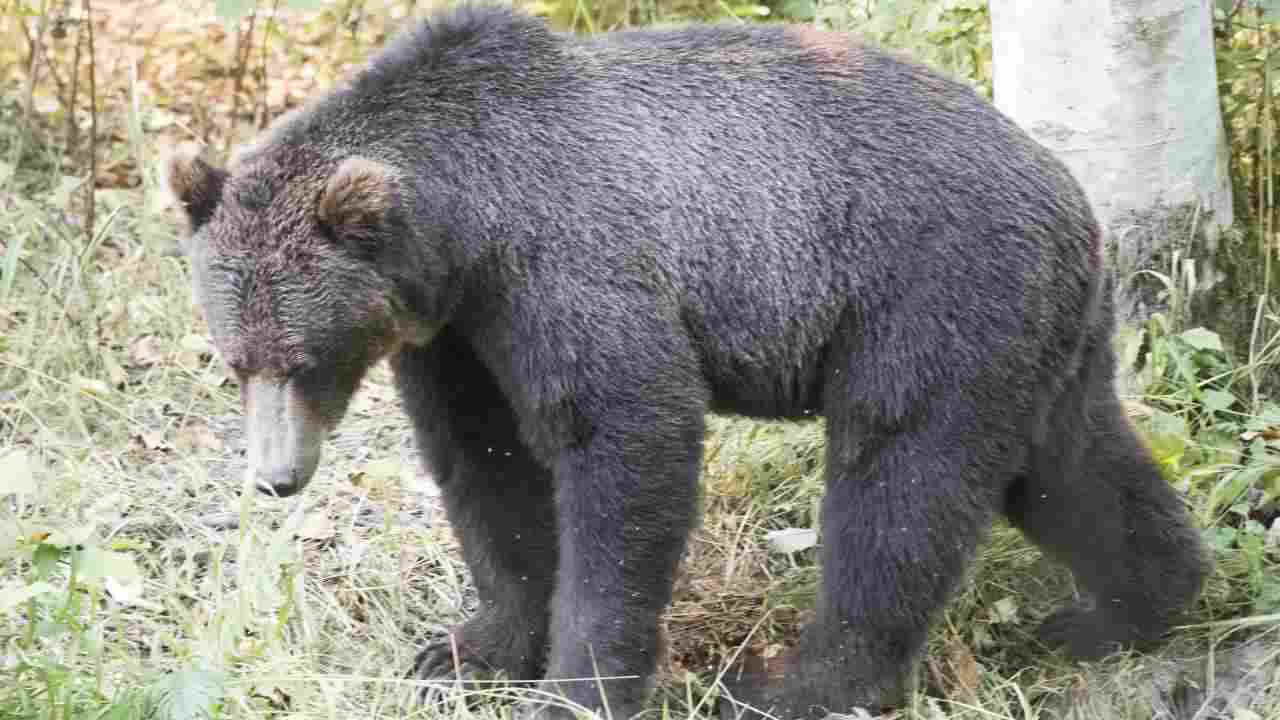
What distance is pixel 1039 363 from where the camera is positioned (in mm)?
4984

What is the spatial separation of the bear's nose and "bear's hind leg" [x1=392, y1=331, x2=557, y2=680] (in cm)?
62

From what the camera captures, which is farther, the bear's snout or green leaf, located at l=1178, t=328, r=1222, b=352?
green leaf, located at l=1178, t=328, r=1222, b=352

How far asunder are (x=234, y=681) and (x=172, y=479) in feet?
6.74

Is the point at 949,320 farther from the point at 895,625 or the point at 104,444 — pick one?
the point at 104,444

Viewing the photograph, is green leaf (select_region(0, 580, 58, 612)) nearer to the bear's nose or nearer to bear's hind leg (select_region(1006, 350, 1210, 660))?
the bear's nose

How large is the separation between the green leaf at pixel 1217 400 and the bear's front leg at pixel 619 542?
229cm

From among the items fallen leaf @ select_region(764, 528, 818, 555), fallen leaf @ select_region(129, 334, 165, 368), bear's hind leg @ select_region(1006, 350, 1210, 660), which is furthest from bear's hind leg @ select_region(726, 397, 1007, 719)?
fallen leaf @ select_region(129, 334, 165, 368)

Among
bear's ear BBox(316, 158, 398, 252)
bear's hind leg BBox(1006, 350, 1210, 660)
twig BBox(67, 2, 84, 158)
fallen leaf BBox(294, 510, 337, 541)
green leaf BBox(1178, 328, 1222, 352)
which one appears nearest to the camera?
bear's ear BBox(316, 158, 398, 252)

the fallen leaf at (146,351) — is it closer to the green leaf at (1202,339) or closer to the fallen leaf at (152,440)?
the fallen leaf at (152,440)

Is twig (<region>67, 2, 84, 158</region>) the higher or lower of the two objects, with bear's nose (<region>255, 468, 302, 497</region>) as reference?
higher

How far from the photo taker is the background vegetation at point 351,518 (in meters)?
4.91

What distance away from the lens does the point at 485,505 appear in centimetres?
525

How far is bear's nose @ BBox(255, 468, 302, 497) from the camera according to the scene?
461 cm

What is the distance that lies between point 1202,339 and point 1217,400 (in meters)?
0.27
